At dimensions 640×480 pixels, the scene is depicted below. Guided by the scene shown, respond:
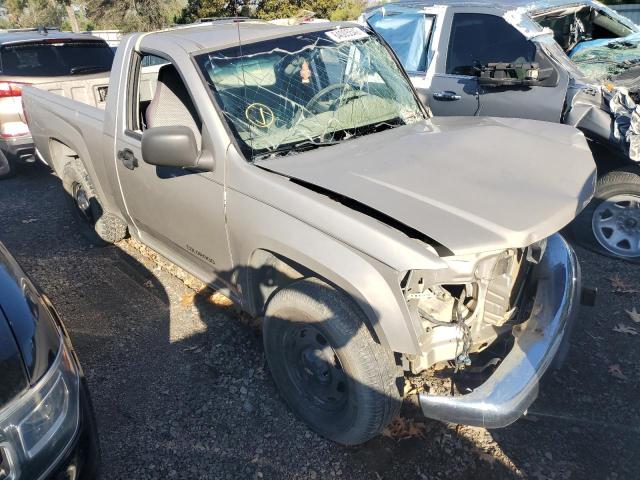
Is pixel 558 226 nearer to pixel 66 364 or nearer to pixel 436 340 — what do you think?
pixel 436 340

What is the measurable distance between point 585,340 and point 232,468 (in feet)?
8.03

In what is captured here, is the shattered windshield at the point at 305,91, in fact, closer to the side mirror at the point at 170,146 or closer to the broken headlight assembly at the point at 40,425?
the side mirror at the point at 170,146

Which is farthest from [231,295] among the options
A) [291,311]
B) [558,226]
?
[558,226]

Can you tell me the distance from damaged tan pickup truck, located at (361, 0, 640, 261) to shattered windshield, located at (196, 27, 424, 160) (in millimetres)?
1540

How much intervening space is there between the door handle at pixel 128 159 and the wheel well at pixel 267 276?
1238 mm

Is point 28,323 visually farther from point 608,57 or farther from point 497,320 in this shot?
→ point 608,57

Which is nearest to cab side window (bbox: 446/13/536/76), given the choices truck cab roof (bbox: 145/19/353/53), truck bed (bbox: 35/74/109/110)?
truck cab roof (bbox: 145/19/353/53)

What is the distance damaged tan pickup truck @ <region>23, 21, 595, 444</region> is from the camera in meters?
2.16

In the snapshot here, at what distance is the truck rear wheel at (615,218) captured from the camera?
13.9 feet

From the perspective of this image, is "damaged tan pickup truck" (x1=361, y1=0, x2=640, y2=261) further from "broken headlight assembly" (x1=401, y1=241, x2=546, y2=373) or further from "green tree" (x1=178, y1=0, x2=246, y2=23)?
"green tree" (x1=178, y1=0, x2=246, y2=23)

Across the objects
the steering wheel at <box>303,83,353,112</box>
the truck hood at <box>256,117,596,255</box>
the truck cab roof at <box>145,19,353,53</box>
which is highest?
the truck cab roof at <box>145,19,353,53</box>

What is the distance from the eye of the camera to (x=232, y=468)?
8.61ft

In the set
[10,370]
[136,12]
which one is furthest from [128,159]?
[136,12]

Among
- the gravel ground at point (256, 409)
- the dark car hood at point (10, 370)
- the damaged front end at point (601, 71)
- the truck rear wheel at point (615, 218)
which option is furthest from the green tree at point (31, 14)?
the dark car hood at point (10, 370)
